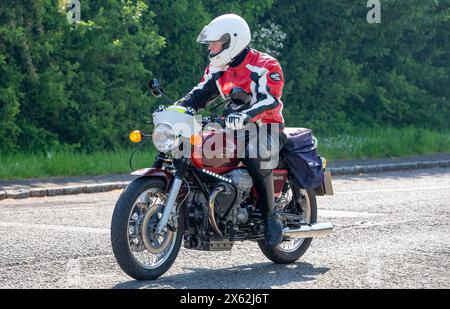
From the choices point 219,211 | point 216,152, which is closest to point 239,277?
point 219,211

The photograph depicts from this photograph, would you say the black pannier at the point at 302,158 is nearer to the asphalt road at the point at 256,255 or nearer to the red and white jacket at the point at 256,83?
the red and white jacket at the point at 256,83

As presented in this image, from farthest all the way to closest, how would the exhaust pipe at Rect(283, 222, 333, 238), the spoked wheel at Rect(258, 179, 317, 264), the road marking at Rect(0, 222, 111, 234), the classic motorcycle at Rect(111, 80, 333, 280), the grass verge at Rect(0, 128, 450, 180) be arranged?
1. the grass verge at Rect(0, 128, 450, 180)
2. the road marking at Rect(0, 222, 111, 234)
3. the spoked wheel at Rect(258, 179, 317, 264)
4. the exhaust pipe at Rect(283, 222, 333, 238)
5. the classic motorcycle at Rect(111, 80, 333, 280)

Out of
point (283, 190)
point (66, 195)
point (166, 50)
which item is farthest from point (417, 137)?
point (283, 190)

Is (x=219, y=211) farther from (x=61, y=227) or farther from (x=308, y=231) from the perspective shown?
(x=61, y=227)

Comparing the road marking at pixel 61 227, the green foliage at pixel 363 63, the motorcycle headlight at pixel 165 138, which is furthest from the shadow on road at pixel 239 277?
the green foliage at pixel 363 63

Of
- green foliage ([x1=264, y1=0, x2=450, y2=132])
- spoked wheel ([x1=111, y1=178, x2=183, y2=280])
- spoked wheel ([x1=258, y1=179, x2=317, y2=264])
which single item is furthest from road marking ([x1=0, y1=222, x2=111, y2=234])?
green foliage ([x1=264, y1=0, x2=450, y2=132])

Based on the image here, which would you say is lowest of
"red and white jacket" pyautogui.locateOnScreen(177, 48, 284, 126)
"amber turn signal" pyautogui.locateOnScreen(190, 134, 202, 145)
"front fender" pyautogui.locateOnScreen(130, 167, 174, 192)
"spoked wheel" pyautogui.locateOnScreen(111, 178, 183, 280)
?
"spoked wheel" pyautogui.locateOnScreen(111, 178, 183, 280)

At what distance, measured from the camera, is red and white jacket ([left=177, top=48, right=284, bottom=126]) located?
8.95 m

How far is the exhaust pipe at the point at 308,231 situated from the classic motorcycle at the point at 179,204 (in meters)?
0.01

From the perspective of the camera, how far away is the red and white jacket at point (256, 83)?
29.4ft

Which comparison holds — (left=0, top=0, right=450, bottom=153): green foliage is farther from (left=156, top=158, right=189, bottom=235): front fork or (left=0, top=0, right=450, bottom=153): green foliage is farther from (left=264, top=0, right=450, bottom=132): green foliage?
(left=156, top=158, right=189, bottom=235): front fork

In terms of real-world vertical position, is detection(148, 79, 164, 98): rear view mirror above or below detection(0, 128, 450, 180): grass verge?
above

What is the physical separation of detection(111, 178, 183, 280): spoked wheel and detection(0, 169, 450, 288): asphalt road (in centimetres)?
14
